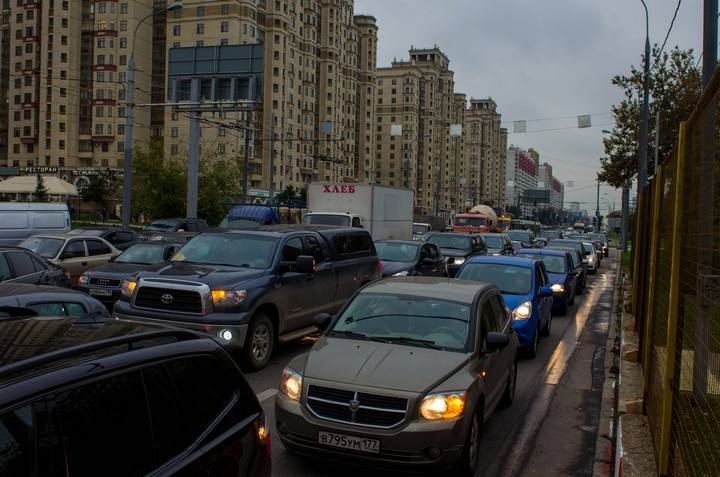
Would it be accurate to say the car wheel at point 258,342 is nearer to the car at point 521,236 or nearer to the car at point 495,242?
the car at point 495,242

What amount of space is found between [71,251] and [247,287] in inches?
369

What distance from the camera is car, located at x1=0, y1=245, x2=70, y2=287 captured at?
10.7m

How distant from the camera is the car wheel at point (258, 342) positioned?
9.00 metres

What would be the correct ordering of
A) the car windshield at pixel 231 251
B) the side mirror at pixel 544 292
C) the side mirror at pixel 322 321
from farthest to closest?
the side mirror at pixel 544 292
the car windshield at pixel 231 251
the side mirror at pixel 322 321

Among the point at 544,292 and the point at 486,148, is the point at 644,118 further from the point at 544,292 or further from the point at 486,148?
the point at 486,148

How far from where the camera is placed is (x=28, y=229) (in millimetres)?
22312

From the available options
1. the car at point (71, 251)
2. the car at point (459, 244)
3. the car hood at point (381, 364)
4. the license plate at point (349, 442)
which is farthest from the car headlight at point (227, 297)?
the car at point (459, 244)

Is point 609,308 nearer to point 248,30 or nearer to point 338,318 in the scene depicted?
point 338,318

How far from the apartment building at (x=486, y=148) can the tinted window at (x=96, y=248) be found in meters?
142

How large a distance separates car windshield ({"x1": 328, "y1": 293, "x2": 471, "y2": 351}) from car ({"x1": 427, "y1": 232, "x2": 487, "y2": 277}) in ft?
51.8

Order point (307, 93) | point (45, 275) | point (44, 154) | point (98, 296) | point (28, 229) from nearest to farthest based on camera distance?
1. point (45, 275)
2. point (98, 296)
3. point (28, 229)
4. point (44, 154)
5. point (307, 93)

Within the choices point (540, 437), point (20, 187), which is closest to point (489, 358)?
point (540, 437)

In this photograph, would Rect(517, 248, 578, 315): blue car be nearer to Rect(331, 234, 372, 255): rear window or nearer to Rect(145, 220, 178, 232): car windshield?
Rect(331, 234, 372, 255): rear window

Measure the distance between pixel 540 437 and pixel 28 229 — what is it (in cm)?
2028
